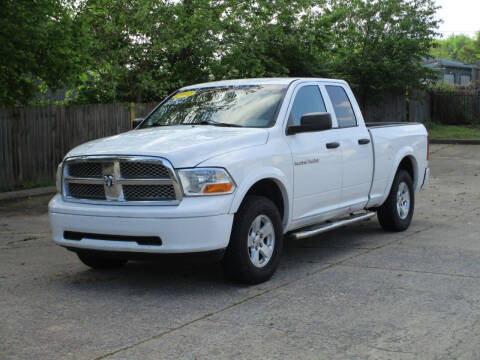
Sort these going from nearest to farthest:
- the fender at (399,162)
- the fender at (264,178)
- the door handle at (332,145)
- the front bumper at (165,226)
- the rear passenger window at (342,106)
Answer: the front bumper at (165,226), the fender at (264,178), the door handle at (332,145), the rear passenger window at (342,106), the fender at (399,162)

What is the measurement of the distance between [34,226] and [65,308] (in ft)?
16.6

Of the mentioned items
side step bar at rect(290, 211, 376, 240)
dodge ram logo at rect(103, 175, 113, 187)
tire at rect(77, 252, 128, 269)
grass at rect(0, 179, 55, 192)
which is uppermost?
dodge ram logo at rect(103, 175, 113, 187)

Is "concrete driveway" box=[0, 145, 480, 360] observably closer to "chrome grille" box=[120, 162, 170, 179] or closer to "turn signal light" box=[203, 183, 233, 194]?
"turn signal light" box=[203, 183, 233, 194]

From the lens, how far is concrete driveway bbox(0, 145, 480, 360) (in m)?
4.81

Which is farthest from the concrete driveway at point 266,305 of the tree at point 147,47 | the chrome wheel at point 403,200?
the tree at point 147,47

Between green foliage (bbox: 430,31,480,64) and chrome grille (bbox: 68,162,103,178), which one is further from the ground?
green foliage (bbox: 430,31,480,64)

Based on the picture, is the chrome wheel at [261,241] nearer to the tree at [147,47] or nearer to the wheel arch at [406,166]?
the wheel arch at [406,166]

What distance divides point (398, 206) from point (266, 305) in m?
4.06

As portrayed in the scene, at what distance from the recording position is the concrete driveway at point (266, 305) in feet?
15.8

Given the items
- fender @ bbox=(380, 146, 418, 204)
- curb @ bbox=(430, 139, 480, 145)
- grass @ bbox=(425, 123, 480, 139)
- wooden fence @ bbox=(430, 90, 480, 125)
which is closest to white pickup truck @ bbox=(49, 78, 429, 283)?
fender @ bbox=(380, 146, 418, 204)

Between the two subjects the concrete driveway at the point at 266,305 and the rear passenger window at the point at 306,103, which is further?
the rear passenger window at the point at 306,103

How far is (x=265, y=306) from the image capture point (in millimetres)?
5852

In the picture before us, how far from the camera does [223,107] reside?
7.61 metres

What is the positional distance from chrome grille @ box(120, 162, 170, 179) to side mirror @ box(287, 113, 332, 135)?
1.61 metres
